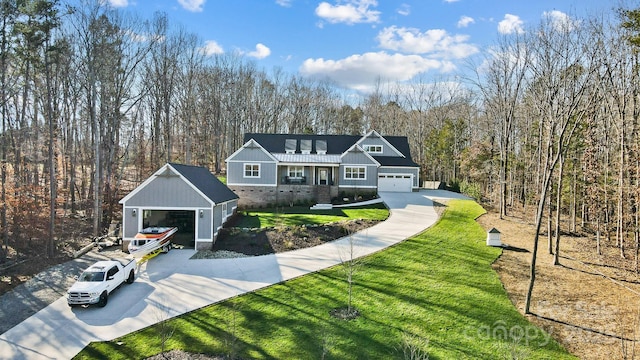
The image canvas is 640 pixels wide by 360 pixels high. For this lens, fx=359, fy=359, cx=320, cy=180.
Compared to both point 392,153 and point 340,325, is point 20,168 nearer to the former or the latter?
point 340,325

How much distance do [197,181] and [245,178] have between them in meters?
10.8

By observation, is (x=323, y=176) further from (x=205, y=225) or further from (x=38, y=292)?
(x=38, y=292)

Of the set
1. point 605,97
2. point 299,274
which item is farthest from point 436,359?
point 605,97

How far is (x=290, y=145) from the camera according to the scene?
3459 centimetres

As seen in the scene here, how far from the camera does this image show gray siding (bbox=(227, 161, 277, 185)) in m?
30.4

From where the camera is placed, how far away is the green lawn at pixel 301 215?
22797 mm

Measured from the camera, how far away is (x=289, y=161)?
101 ft

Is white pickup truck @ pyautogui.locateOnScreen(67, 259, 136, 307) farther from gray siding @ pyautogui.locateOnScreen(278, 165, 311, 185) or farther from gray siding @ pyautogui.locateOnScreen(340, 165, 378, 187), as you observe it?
gray siding @ pyautogui.locateOnScreen(340, 165, 378, 187)

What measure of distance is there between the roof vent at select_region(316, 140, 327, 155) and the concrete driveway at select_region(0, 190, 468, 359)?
14.4 m

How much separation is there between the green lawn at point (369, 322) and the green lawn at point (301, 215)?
7965 mm

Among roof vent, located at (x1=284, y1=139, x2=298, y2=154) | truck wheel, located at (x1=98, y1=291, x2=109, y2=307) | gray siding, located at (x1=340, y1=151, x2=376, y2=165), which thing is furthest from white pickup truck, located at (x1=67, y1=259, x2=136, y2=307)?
roof vent, located at (x1=284, y1=139, x2=298, y2=154)

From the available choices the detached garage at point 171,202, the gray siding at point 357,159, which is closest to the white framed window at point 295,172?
the gray siding at point 357,159

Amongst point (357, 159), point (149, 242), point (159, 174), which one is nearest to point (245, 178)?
point (357, 159)

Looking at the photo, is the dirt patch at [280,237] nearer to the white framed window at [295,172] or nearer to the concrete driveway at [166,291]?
the concrete driveway at [166,291]
